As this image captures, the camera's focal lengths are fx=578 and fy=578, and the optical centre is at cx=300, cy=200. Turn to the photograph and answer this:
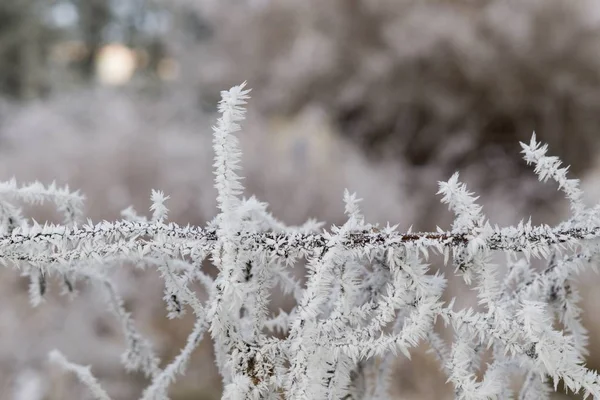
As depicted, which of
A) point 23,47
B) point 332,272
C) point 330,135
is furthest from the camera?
point 23,47

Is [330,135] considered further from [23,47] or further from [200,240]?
[23,47]

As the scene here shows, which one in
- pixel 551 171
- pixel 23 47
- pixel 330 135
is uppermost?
pixel 23 47

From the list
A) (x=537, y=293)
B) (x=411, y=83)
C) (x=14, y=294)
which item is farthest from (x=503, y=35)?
(x=537, y=293)

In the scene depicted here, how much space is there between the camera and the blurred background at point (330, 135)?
259 centimetres

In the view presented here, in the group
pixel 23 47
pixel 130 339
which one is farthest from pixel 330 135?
pixel 23 47

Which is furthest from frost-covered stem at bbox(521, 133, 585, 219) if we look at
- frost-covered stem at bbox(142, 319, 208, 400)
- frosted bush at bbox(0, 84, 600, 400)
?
frost-covered stem at bbox(142, 319, 208, 400)

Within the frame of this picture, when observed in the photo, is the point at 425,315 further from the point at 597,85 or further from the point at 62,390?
the point at 597,85

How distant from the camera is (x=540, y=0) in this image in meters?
4.88

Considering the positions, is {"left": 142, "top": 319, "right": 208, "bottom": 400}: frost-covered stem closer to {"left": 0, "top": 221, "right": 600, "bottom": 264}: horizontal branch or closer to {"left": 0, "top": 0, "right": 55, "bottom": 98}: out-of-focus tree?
{"left": 0, "top": 221, "right": 600, "bottom": 264}: horizontal branch

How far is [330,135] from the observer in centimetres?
508

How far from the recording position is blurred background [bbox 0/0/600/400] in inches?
102

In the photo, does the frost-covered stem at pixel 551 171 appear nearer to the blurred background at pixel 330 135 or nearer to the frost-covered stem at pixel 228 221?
the frost-covered stem at pixel 228 221

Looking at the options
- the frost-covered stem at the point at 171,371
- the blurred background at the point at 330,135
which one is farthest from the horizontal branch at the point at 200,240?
the blurred background at the point at 330,135

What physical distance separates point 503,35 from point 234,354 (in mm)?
4995
